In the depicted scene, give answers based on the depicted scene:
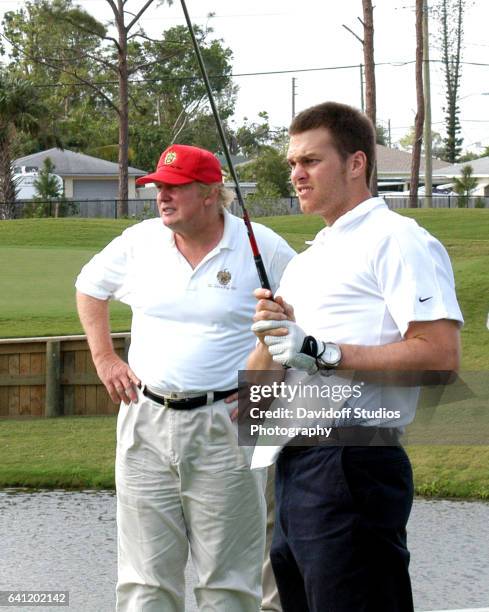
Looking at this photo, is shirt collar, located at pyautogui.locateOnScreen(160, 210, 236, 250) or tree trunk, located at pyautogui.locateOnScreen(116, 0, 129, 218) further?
tree trunk, located at pyautogui.locateOnScreen(116, 0, 129, 218)

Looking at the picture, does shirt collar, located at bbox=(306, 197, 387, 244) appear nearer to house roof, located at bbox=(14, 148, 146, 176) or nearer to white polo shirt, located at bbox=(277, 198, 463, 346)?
white polo shirt, located at bbox=(277, 198, 463, 346)

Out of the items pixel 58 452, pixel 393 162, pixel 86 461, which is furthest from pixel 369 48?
pixel 393 162

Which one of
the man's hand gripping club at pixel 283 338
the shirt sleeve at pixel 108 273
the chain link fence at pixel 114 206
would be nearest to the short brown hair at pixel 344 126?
the man's hand gripping club at pixel 283 338

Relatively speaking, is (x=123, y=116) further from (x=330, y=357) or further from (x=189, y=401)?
(x=330, y=357)

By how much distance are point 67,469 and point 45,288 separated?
352 inches

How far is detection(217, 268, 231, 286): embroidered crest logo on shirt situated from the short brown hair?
1216 mm

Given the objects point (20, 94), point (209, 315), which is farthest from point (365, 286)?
point (20, 94)

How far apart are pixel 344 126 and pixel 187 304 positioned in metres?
1.32

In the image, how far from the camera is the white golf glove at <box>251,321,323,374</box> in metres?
3.28

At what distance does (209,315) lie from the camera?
15.3 feet

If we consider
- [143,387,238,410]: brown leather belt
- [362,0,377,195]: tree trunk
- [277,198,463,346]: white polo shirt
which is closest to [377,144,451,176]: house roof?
[362,0,377,195]: tree trunk

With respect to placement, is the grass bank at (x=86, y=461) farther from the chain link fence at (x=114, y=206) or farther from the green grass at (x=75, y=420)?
the chain link fence at (x=114, y=206)

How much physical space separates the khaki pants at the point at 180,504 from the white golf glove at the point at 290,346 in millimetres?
1319

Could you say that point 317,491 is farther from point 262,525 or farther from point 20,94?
point 20,94
